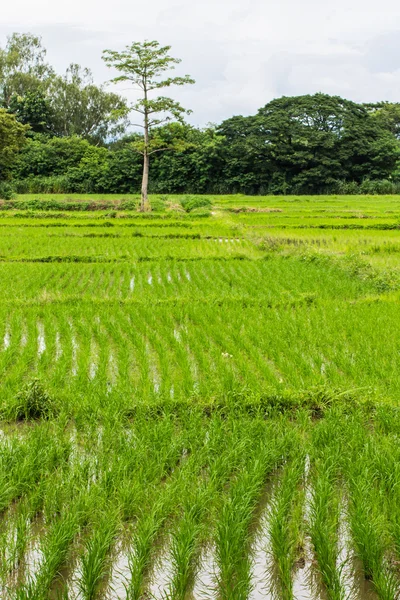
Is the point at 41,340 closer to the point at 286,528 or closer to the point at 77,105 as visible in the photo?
the point at 286,528

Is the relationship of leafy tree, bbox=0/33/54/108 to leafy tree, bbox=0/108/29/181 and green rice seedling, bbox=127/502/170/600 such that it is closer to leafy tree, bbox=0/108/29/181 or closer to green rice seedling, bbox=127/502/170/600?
leafy tree, bbox=0/108/29/181

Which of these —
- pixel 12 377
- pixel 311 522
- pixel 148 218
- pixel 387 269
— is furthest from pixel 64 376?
pixel 148 218

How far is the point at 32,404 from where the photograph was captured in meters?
3.48

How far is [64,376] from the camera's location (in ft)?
13.2

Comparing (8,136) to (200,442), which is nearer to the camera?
(200,442)

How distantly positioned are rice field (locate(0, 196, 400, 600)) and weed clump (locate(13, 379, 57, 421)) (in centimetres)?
2

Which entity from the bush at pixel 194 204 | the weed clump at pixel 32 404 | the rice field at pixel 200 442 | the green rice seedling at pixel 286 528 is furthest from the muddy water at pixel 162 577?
the bush at pixel 194 204

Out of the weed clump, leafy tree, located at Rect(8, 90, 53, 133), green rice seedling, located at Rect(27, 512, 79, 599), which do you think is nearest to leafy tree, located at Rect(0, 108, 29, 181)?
leafy tree, located at Rect(8, 90, 53, 133)

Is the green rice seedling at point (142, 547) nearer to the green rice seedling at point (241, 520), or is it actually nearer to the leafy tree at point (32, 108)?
the green rice seedling at point (241, 520)

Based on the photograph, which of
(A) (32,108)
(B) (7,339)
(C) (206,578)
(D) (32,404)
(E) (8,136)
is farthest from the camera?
(A) (32,108)

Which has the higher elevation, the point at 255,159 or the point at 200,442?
the point at 255,159

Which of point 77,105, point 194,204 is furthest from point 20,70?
point 194,204

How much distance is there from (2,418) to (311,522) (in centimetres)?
233

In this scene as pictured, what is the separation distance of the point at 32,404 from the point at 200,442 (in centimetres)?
135
